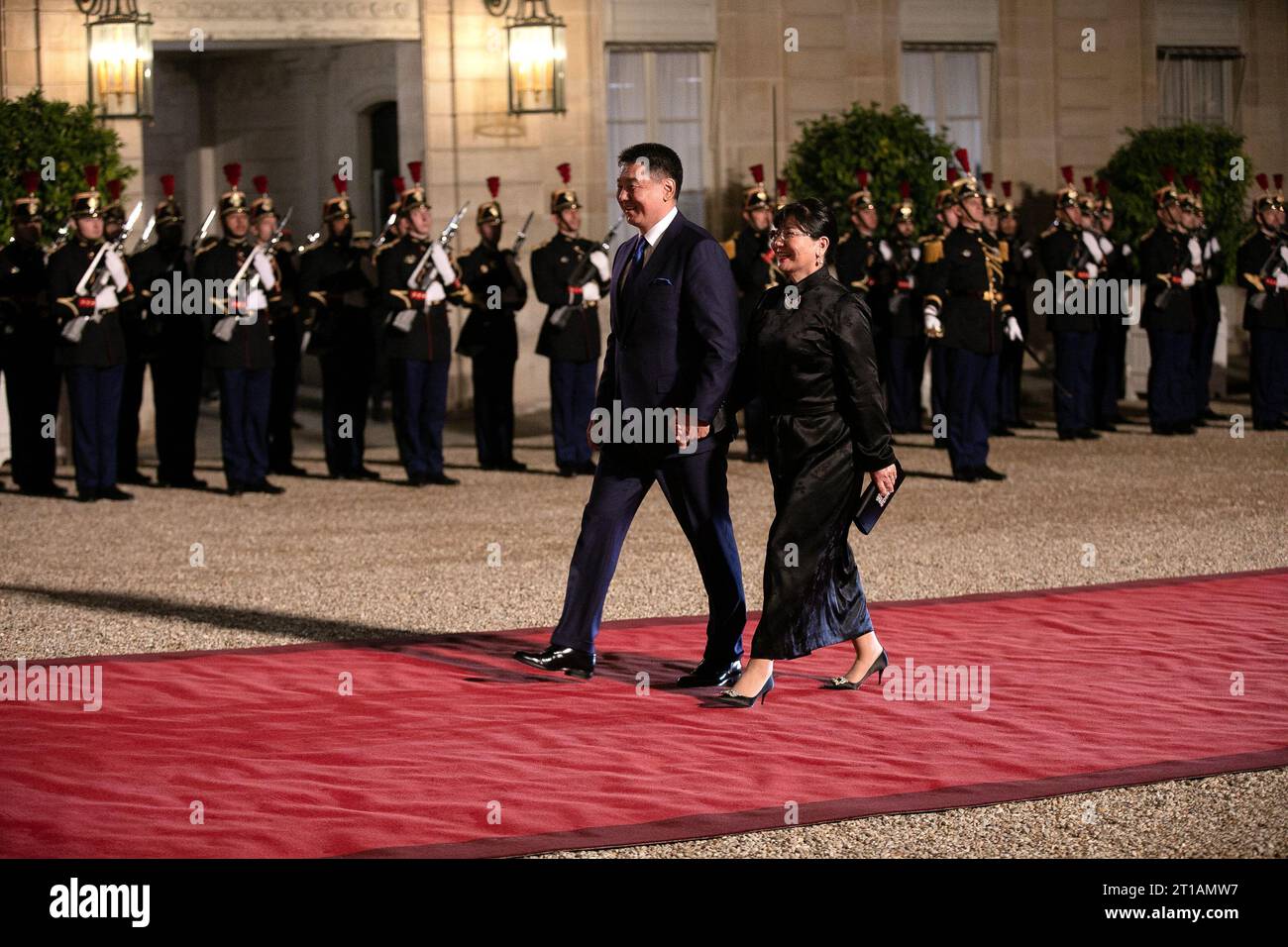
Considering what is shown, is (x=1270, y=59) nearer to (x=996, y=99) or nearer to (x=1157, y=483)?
(x=996, y=99)

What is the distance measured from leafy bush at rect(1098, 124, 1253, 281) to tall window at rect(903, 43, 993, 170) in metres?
1.37

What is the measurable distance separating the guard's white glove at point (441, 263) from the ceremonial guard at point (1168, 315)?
5.99 metres

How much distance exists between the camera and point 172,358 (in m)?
15.3

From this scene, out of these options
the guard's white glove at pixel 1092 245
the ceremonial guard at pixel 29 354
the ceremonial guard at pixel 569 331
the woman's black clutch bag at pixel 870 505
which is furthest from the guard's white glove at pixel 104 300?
the woman's black clutch bag at pixel 870 505

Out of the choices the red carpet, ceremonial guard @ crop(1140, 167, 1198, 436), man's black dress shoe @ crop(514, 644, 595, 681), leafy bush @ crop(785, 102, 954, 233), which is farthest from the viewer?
leafy bush @ crop(785, 102, 954, 233)

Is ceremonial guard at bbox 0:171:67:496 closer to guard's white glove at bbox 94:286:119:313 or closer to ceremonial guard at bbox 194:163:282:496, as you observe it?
guard's white glove at bbox 94:286:119:313

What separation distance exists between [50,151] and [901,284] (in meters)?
6.82

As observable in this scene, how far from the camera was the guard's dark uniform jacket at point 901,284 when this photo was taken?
18016 mm

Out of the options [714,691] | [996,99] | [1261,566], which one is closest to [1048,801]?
[714,691]

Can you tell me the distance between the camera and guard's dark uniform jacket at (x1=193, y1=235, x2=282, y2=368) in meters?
14.6

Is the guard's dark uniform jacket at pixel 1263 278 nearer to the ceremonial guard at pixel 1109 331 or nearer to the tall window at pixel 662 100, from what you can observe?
the ceremonial guard at pixel 1109 331

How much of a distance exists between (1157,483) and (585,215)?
323 inches

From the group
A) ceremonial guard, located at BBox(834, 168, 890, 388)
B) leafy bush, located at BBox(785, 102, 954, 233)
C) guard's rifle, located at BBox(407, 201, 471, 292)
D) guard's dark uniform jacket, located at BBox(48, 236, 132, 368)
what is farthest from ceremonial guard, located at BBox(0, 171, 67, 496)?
leafy bush, located at BBox(785, 102, 954, 233)
